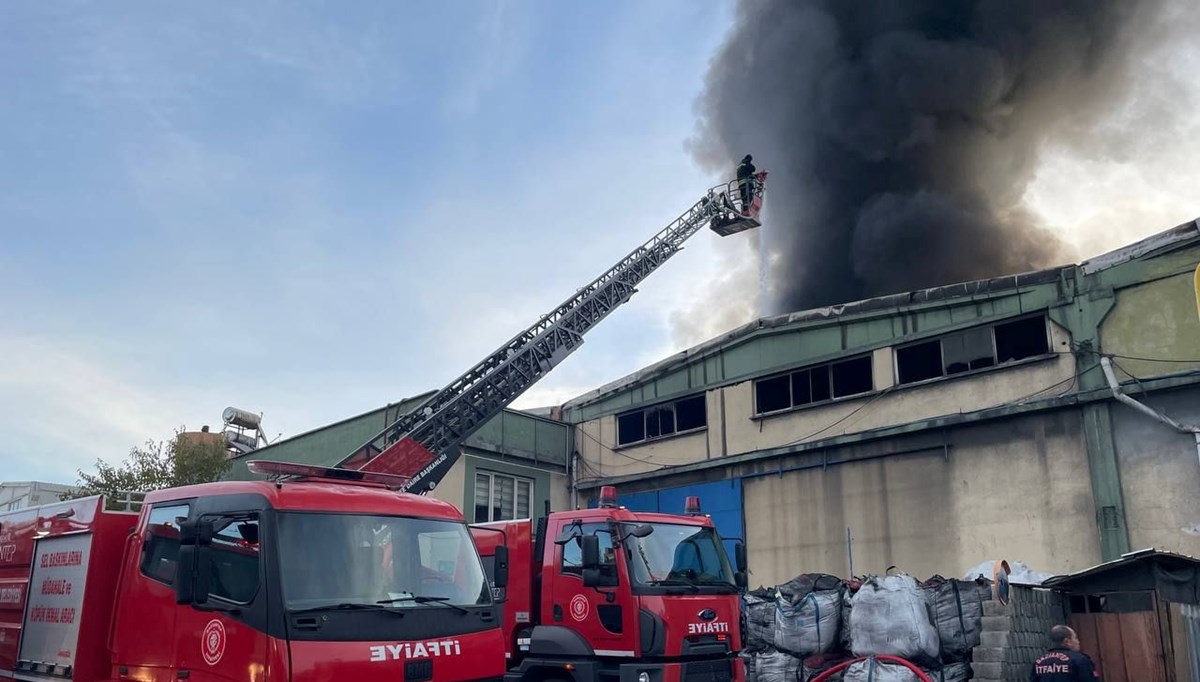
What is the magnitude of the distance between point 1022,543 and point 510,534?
9149 millimetres

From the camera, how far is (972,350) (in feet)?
51.4

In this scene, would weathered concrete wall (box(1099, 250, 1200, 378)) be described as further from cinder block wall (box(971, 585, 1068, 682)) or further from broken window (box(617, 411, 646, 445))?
broken window (box(617, 411, 646, 445))

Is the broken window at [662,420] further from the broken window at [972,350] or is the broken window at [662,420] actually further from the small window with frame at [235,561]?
the small window with frame at [235,561]

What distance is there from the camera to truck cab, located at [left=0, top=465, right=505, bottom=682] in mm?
5441

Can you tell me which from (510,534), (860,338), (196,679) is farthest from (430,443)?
(860,338)

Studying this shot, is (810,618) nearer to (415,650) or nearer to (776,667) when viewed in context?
(776,667)

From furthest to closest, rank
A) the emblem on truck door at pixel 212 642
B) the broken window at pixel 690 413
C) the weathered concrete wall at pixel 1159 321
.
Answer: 1. the broken window at pixel 690 413
2. the weathered concrete wall at pixel 1159 321
3. the emblem on truck door at pixel 212 642

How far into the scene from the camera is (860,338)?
1733 cm

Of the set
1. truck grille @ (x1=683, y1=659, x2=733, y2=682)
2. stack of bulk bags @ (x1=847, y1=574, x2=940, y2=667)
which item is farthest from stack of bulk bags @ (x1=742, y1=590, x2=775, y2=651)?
truck grille @ (x1=683, y1=659, x2=733, y2=682)

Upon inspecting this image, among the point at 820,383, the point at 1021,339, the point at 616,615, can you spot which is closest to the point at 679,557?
the point at 616,615

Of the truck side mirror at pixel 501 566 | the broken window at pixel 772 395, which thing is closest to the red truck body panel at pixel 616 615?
the truck side mirror at pixel 501 566

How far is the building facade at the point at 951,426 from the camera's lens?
43.5 ft

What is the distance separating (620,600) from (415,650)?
331cm

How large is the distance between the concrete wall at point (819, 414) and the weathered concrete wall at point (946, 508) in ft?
2.07
